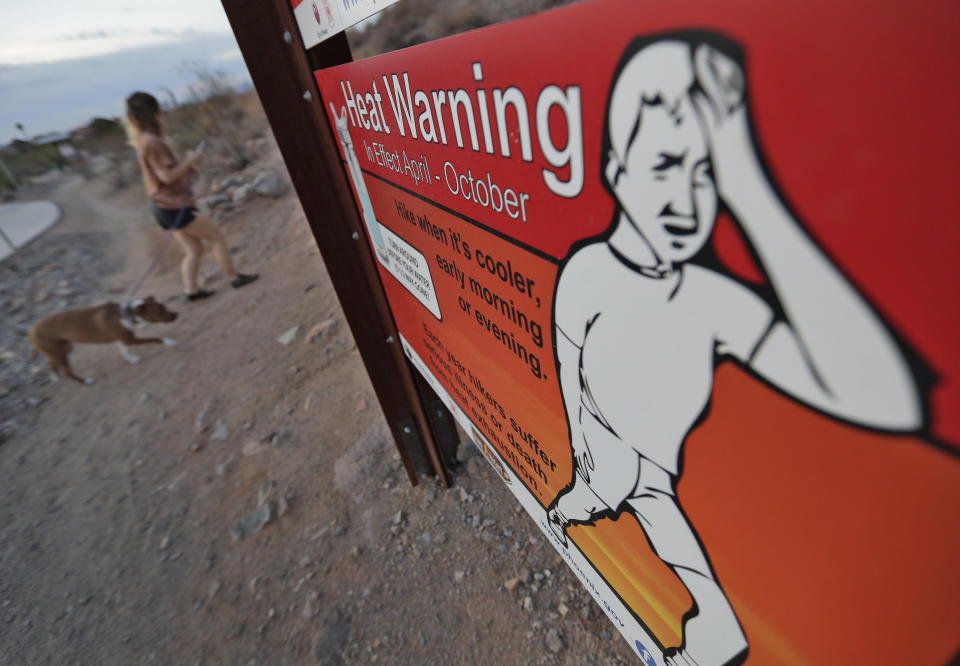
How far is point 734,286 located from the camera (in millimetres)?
500

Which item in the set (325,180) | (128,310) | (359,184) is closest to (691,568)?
(359,184)

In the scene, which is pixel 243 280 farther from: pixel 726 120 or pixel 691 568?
pixel 726 120

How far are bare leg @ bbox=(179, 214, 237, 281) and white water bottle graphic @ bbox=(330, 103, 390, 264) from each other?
14.8ft

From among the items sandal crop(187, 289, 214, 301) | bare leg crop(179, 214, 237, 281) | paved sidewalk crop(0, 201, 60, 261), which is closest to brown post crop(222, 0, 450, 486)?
bare leg crop(179, 214, 237, 281)

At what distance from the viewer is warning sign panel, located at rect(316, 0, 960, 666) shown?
0.36 meters

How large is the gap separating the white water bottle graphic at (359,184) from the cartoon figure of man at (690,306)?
0.99m

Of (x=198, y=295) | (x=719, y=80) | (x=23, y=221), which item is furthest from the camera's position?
(x=23, y=221)

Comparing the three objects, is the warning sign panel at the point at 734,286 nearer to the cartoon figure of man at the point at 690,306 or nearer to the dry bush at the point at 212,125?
the cartoon figure of man at the point at 690,306

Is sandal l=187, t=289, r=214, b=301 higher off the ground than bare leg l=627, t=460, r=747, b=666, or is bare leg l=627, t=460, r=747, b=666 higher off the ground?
bare leg l=627, t=460, r=747, b=666

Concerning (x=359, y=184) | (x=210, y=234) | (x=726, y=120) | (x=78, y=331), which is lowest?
(x=78, y=331)

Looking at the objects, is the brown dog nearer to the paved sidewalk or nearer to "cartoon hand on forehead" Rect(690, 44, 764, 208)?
"cartoon hand on forehead" Rect(690, 44, 764, 208)

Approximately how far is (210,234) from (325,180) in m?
4.56

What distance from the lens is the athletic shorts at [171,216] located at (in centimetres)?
480

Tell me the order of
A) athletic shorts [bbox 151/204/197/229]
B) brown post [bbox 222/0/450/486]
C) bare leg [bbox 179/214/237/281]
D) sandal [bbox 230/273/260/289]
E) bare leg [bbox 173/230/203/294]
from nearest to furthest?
brown post [bbox 222/0/450/486]
athletic shorts [bbox 151/204/197/229]
bare leg [bbox 179/214/237/281]
bare leg [bbox 173/230/203/294]
sandal [bbox 230/273/260/289]
